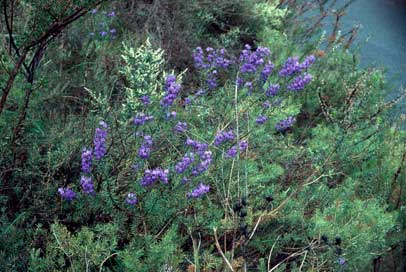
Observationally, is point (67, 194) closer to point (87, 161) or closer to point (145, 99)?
point (87, 161)

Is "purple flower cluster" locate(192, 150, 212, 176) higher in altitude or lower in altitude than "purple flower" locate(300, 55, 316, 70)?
lower

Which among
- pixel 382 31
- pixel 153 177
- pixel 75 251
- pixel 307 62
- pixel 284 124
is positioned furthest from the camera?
pixel 382 31

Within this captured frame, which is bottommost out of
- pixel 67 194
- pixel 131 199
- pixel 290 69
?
pixel 67 194

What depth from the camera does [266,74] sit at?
3514mm

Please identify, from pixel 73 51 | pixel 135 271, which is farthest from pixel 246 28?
pixel 135 271

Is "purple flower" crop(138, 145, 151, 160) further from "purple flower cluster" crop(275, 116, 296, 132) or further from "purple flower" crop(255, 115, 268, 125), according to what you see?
"purple flower cluster" crop(275, 116, 296, 132)

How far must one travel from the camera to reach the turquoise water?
725 cm

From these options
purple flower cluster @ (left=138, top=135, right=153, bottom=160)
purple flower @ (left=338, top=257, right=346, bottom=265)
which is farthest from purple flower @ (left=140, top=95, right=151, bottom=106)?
purple flower @ (left=338, top=257, right=346, bottom=265)

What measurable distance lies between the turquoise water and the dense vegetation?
3.21 metres

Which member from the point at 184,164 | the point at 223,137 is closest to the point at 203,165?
the point at 184,164

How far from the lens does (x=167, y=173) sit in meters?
2.48

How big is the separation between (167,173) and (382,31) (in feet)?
21.5

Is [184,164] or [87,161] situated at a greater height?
[184,164]

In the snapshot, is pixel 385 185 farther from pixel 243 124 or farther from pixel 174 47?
pixel 174 47
